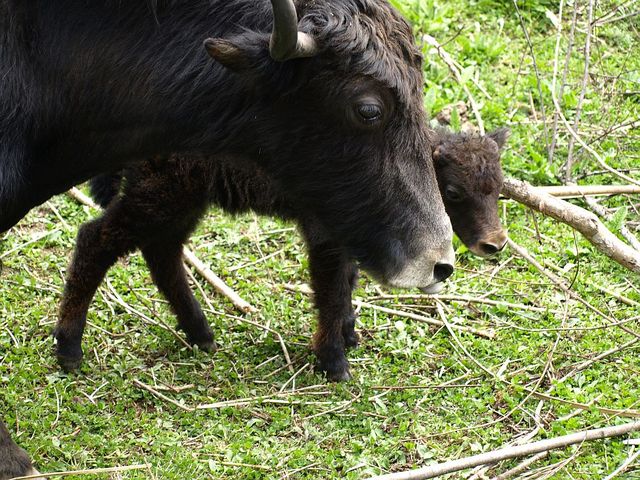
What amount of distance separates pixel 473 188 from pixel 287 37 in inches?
92.4

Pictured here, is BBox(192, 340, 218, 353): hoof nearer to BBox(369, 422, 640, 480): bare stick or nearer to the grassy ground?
the grassy ground

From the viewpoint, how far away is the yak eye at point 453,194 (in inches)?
223

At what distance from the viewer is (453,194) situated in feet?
18.6

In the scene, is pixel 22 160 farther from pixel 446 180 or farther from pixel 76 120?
pixel 446 180

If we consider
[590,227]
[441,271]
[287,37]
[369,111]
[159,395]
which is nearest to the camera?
[287,37]

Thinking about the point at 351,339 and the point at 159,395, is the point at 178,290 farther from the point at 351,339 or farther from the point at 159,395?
the point at 351,339

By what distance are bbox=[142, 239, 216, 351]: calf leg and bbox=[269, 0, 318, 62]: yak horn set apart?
222 cm

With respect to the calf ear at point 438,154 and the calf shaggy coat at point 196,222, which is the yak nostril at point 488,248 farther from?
the calf ear at point 438,154

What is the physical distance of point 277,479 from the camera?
4.68m

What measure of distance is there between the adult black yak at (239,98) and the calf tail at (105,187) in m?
1.43

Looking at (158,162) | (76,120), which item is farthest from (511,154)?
(76,120)

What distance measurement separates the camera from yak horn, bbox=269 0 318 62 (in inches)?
137

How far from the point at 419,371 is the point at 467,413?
49 centimetres

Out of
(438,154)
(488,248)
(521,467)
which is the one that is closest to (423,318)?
(488,248)
